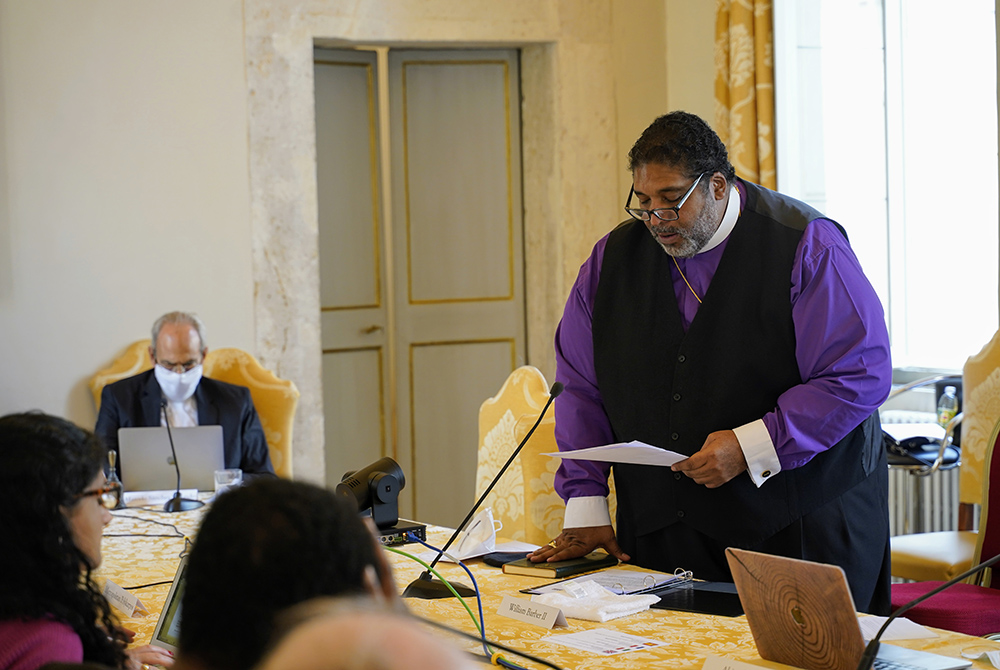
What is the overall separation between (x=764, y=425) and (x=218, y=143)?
3.05 meters

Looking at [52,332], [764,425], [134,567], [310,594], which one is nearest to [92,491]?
[310,594]

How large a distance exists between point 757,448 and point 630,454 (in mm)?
305

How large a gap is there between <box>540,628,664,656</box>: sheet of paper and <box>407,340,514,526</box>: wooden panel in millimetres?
3517

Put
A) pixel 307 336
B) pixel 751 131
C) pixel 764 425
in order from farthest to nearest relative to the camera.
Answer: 1. pixel 307 336
2. pixel 751 131
3. pixel 764 425

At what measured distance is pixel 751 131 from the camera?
13.9 ft

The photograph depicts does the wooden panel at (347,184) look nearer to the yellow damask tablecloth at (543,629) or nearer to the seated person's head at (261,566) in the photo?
the yellow damask tablecloth at (543,629)

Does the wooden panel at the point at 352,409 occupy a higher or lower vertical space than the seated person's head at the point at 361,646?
lower

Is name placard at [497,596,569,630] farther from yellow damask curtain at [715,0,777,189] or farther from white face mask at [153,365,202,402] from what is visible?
yellow damask curtain at [715,0,777,189]

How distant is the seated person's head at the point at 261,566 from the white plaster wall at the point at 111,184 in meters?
3.83

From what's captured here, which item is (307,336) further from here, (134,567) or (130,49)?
(134,567)

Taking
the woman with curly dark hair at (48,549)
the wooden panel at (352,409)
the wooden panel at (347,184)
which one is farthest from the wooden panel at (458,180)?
the woman with curly dark hair at (48,549)

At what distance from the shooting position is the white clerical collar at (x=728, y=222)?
2330 millimetres

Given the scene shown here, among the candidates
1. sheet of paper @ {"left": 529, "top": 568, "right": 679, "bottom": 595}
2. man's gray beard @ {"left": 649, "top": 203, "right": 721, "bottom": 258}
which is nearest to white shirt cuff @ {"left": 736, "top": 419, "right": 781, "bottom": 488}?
sheet of paper @ {"left": 529, "top": 568, "right": 679, "bottom": 595}

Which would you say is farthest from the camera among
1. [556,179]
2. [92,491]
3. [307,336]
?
[556,179]
